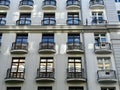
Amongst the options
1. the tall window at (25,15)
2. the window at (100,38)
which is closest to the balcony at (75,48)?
the window at (100,38)

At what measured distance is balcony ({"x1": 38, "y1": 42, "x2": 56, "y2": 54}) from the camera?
22.8 metres

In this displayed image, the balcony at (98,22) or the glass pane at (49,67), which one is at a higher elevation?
the balcony at (98,22)

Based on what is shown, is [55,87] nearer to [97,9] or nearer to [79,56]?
[79,56]

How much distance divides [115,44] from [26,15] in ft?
33.3

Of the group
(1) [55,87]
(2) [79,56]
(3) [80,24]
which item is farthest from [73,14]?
(1) [55,87]

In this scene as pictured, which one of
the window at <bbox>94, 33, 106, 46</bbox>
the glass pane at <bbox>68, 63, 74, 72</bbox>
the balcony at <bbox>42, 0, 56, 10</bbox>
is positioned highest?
the balcony at <bbox>42, 0, 56, 10</bbox>

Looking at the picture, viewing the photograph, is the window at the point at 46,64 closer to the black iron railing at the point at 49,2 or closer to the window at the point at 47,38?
the window at the point at 47,38

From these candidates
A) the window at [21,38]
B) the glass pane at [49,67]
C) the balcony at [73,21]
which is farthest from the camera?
the balcony at [73,21]

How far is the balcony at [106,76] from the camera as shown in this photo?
20906 millimetres

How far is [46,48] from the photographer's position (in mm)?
23062

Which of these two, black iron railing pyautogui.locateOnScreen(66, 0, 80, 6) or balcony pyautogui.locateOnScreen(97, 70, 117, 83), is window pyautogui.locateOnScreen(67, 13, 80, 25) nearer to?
black iron railing pyautogui.locateOnScreen(66, 0, 80, 6)

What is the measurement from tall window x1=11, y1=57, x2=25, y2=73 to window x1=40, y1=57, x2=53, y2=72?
182 centimetres

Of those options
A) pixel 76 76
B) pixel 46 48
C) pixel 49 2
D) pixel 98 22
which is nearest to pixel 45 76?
pixel 76 76

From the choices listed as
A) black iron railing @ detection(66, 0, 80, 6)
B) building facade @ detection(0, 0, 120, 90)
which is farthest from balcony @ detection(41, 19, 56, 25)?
black iron railing @ detection(66, 0, 80, 6)
